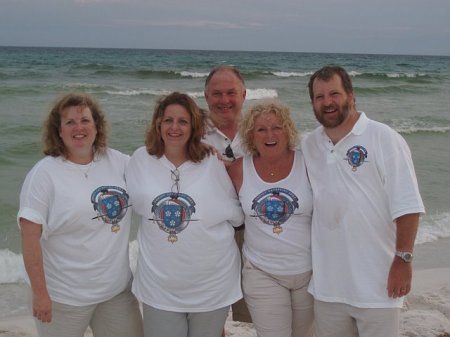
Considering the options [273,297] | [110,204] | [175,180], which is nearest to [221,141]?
[175,180]

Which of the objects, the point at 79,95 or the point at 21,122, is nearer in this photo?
the point at 79,95

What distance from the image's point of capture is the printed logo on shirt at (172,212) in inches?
125

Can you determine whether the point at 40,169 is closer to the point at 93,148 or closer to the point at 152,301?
the point at 93,148

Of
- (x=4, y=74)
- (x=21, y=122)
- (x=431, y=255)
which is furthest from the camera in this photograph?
(x=4, y=74)

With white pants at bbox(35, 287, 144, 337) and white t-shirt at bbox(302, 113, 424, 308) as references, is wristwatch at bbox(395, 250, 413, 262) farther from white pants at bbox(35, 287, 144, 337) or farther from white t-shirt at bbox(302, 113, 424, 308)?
white pants at bbox(35, 287, 144, 337)

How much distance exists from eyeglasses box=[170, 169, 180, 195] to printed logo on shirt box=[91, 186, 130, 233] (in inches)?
13.3

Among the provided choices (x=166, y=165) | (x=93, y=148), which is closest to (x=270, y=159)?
(x=166, y=165)

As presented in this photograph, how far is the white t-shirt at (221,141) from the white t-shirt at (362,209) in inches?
31.9

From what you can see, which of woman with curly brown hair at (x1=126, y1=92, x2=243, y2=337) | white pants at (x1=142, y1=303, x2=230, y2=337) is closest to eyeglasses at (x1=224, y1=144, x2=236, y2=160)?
woman with curly brown hair at (x1=126, y1=92, x2=243, y2=337)

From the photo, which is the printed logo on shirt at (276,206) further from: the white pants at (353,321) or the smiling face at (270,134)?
the white pants at (353,321)

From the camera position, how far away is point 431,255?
679 cm

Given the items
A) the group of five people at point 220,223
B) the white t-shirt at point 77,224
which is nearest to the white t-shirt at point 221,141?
the group of five people at point 220,223

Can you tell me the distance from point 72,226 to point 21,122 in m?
11.8

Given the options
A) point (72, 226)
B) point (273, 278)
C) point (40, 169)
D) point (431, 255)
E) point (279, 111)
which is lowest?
point (431, 255)
